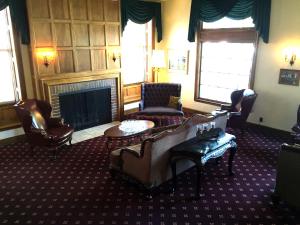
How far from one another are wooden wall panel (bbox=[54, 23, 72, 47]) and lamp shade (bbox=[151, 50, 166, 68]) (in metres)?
2.66

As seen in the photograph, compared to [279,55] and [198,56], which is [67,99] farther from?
[279,55]

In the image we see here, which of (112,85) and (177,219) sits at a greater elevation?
(112,85)

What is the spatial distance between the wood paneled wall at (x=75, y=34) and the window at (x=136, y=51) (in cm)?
95

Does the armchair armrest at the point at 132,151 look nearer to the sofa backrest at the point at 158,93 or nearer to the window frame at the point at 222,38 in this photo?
the sofa backrest at the point at 158,93

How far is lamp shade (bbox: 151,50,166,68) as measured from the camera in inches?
296

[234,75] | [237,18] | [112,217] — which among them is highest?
[237,18]

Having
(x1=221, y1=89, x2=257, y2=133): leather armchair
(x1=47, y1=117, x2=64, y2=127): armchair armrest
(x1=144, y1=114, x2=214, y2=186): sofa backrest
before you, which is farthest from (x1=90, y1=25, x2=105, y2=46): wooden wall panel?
(x1=144, y1=114, x2=214, y2=186): sofa backrest

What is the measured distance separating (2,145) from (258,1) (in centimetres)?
642

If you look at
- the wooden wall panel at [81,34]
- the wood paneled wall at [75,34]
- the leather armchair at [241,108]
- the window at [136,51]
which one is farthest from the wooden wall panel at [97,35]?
the leather armchair at [241,108]

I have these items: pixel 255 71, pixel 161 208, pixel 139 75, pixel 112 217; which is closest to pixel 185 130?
pixel 161 208

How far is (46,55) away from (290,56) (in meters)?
5.20

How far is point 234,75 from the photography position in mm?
6629

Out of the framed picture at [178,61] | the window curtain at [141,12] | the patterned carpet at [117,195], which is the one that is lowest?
the patterned carpet at [117,195]

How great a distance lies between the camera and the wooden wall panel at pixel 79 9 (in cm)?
568
